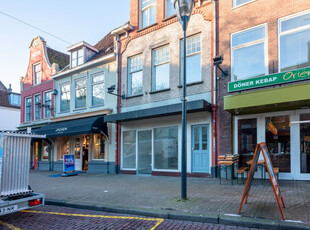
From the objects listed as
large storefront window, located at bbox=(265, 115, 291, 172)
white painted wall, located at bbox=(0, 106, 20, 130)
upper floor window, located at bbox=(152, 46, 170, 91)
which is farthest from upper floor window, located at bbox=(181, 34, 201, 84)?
white painted wall, located at bbox=(0, 106, 20, 130)

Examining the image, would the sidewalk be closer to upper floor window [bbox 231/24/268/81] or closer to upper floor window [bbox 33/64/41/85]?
upper floor window [bbox 231/24/268/81]

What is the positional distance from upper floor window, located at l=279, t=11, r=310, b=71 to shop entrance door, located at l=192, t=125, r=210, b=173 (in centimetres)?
401

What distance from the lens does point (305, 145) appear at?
841 cm

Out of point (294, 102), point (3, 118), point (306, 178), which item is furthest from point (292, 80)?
point (3, 118)

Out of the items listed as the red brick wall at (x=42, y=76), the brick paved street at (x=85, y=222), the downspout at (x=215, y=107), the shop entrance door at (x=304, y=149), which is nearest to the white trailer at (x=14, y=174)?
the brick paved street at (x=85, y=222)

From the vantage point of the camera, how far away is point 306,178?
27.1ft

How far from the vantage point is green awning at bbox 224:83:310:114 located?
290 inches

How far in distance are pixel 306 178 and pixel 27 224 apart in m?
8.63

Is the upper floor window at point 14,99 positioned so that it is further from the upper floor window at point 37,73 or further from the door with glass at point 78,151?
the door with glass at point 78,151

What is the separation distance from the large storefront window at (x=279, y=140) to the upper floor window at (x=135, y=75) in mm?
6843

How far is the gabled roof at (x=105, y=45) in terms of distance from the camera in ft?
52.6

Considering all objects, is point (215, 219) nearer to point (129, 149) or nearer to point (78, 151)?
point (129, 149)

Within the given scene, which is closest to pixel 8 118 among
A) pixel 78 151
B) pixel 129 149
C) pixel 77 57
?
pixel 77 57

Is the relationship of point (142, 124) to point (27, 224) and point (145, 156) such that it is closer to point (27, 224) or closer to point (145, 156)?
point (145, 156)
